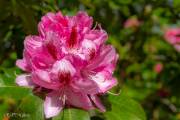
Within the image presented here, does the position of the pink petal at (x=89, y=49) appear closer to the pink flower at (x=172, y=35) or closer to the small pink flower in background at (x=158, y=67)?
the small pink flower in background at (x=158, y=67)

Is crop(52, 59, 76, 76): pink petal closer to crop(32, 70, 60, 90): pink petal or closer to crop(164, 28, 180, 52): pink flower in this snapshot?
crop(32, 70, 60, 90): pink petal

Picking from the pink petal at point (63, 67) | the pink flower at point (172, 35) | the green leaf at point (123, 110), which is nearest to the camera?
the pink petal at point (63, 67)

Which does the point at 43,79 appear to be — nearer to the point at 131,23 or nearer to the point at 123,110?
the point at 123,110

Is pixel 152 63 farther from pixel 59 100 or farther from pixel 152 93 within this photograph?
pixel 59 100

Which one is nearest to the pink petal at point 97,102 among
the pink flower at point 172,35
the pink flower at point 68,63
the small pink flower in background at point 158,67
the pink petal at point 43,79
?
the pink flower at point 68,63

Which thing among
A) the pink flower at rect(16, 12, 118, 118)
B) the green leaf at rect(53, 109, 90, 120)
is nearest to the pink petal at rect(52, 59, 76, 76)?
the pink flower at rect(16, 12, 118, 118)

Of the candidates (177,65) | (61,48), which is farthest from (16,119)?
(177,65)

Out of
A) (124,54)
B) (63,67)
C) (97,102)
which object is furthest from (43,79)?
(124,54)
